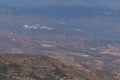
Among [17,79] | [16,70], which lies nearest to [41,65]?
[16,70]

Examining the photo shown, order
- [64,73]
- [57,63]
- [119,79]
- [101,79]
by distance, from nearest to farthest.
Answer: [64,73], [57,63], [101,79], [119,79]

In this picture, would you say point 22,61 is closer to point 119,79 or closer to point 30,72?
point 30,72

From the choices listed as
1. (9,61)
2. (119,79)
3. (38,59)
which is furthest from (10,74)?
(119,79)

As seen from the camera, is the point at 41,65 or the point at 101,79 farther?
the point at 101,79

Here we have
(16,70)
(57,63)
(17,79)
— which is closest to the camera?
(17,79)

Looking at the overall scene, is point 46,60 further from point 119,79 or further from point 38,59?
point 119,79

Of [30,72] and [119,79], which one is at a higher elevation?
[30,72]

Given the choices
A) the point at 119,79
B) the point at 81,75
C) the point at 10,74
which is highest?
the point at 10,74
